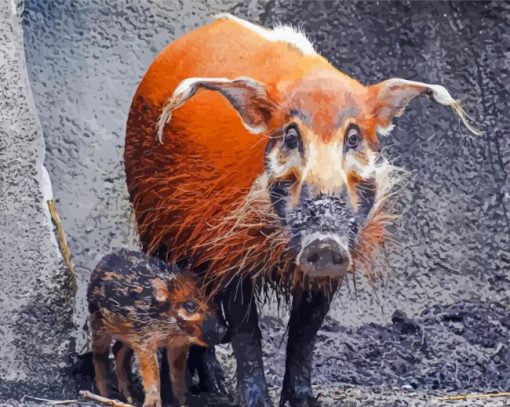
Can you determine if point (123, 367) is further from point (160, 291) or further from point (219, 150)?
point (219, 150)

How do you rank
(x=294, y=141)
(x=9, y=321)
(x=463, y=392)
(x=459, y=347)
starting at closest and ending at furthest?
(x=294, y=141)
(x=9, y=321)
(x=463, y=392)
(x=459, y=347)

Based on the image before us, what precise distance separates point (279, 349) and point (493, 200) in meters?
1.01

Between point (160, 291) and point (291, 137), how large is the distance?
591mm

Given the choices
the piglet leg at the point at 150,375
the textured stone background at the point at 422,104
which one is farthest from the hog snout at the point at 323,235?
the textured stone background at the point at 422,104

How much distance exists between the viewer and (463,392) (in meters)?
4.33

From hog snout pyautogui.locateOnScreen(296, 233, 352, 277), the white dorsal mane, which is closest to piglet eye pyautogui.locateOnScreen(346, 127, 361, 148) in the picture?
hog snout pyautogui.locateOnScreen(296, 233, 352, 277)

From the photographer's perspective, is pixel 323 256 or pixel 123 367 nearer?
pixel 323 256

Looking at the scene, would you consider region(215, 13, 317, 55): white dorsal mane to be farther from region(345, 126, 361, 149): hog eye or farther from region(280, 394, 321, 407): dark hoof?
region(280, 394, 321, 407): dark hoof

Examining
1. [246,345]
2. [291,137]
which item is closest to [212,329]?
[246,345]

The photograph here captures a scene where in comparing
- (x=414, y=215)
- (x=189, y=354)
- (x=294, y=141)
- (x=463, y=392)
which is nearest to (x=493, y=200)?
(x=414, y=215)

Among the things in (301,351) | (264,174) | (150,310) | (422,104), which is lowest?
(301,351)

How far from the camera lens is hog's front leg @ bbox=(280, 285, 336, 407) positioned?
3.61 meters

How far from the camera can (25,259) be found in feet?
12.9

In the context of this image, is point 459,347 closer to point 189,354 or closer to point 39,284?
point 189,354
